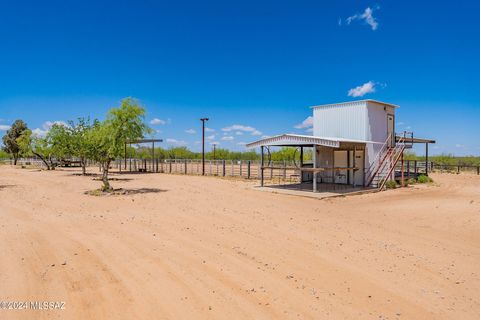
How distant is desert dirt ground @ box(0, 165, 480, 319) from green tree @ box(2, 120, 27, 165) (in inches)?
2025

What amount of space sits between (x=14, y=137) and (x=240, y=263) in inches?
2402

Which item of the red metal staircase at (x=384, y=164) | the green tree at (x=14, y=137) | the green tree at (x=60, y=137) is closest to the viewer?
the red metal staircase at (x=384, y=164)

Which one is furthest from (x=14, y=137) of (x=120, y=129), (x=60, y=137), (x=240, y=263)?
(x=240, y=263)

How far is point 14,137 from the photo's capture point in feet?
178

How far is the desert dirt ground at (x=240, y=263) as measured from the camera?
4293 millimetres

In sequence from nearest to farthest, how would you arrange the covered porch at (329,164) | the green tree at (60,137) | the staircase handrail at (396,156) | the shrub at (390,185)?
the covered porch at (329,164) → the staircase handrail at (396,156) → the shrub at (390,185) → the green tree at (60,137)

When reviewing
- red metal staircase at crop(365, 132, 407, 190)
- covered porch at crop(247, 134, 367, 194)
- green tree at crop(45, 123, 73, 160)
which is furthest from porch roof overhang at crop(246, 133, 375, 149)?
green tree at crop(45, 123, 73, 160)

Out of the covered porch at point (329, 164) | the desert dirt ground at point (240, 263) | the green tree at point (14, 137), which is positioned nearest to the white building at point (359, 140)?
the covered porch at point (329, 164)

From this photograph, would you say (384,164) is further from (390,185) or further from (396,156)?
(390,185)

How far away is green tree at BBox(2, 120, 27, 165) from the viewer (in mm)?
53403

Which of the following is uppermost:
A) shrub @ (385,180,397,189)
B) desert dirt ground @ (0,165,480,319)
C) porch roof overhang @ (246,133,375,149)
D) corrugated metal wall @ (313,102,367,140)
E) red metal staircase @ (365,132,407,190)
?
corrugated metal wall @ (313,102,367,140)

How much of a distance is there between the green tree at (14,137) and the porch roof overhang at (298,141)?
Answer: 49.9 metres

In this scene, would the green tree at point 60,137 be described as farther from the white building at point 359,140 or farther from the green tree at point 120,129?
the white building at point 359,140

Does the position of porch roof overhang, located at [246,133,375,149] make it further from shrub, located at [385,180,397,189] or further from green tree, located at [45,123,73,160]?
green tree, located at [45,123,73,160]
